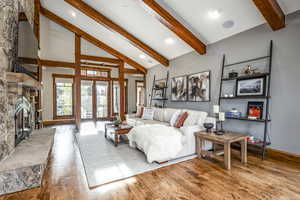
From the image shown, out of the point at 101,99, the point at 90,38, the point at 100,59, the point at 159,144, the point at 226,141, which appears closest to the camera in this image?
the point at 226,141

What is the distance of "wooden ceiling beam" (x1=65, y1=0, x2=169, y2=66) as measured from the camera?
180 inches

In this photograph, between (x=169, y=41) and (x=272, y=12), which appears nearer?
(x=272, y=12)

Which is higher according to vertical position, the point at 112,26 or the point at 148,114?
the point at 112,26

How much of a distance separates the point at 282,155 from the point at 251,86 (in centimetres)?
146

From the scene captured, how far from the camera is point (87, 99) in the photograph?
7820 millimetres

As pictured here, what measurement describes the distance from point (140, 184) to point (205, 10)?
146 inches

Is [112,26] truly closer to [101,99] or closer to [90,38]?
[90,38]

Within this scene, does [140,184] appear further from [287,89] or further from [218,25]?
[218,25]

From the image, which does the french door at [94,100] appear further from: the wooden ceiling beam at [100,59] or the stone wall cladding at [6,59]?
the stone wall cladding at [6,59]

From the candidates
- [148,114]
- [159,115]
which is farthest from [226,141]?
[148,114]

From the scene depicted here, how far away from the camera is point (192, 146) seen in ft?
10.6

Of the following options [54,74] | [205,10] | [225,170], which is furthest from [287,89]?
[54,74]

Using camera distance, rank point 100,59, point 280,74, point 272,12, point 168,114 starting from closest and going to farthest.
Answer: point 272,12 → point 280,74 → point 168,114 → point 100,59

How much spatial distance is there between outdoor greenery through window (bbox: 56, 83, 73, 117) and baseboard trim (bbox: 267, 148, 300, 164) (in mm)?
8186
